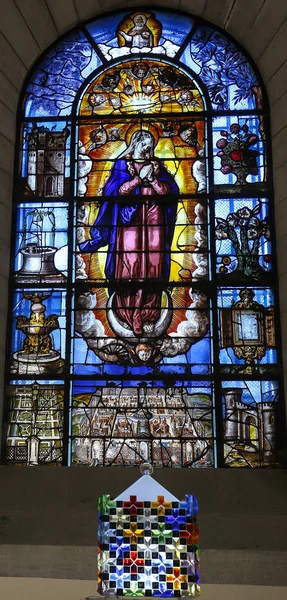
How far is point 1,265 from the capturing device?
18.1ft

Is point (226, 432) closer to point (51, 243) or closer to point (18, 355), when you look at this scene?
point (18, 355)

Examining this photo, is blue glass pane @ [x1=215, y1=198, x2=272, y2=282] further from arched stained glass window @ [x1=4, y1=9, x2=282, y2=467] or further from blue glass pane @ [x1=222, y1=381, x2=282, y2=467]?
blue glass pane @ [x1=222, y1=381, x2=282, y2=467]

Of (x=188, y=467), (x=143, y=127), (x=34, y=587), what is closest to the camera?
(x=34, y=587)

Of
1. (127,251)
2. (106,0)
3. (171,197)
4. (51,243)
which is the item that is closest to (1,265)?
(51,243)

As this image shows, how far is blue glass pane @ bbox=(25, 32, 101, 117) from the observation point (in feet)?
20.2

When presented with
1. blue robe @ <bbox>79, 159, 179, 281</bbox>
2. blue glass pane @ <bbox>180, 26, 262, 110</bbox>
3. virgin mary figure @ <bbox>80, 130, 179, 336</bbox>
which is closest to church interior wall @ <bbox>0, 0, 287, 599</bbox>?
blue glass pane @ <bbox>180, 26, 262, 110</bbox>

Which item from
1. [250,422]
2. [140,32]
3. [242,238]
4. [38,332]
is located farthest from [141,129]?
[250,422]

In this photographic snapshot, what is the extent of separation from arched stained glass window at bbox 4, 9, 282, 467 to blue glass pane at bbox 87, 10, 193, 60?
0.04 feet

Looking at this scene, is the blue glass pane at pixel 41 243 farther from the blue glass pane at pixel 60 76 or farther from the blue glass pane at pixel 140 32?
the blue glass pane at pixel 140 32

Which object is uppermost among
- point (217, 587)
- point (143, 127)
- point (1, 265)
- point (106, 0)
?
point (106, 0)

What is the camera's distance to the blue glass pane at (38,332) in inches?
215

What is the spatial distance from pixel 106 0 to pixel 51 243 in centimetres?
237

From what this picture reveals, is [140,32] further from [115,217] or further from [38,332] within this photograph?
[38,332]

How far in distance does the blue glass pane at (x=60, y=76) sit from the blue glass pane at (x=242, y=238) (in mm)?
1742
